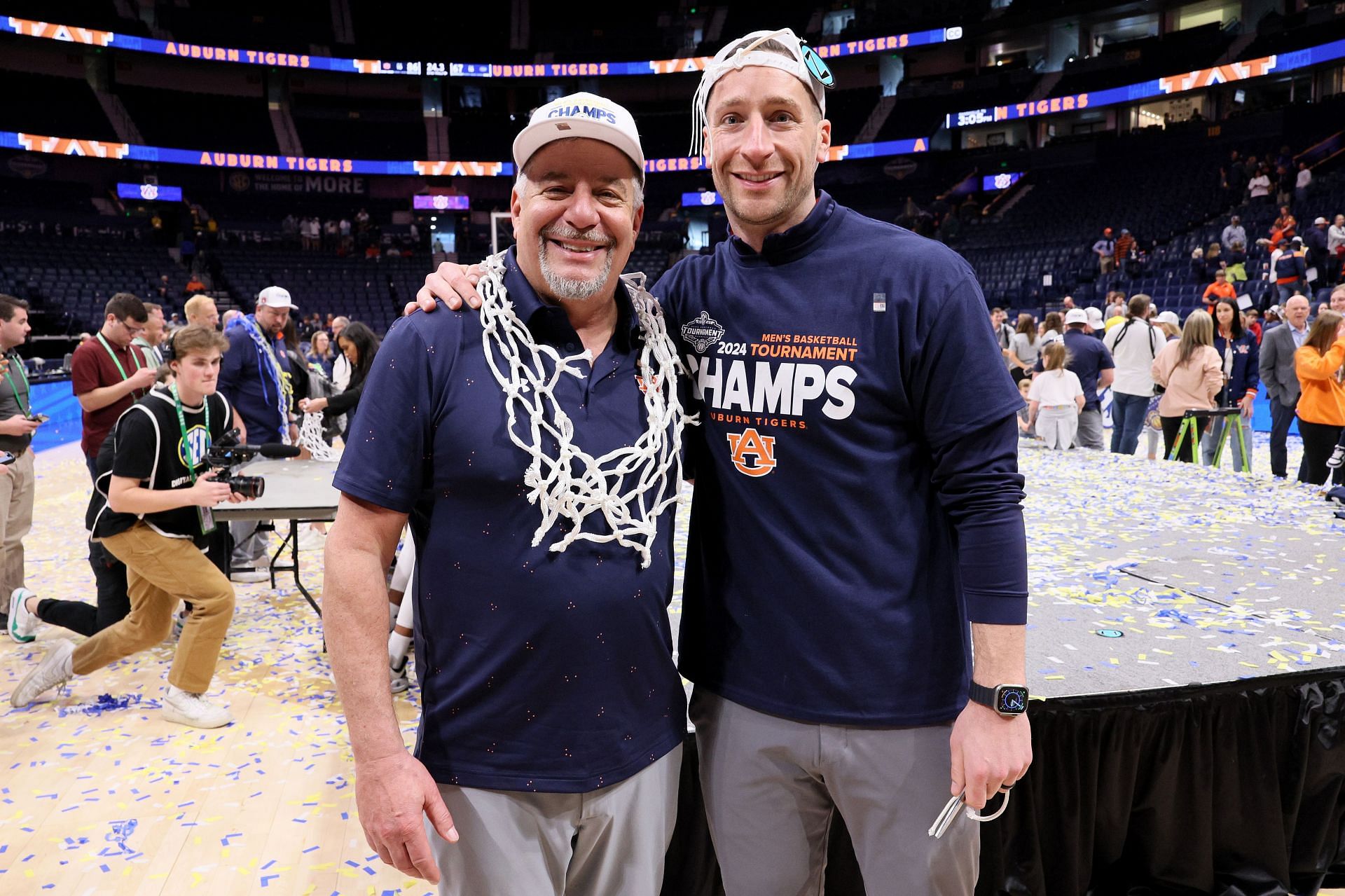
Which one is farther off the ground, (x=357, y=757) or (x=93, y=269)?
(x=93, y=269)

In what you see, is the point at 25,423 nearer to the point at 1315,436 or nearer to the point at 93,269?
the point at 1315,436

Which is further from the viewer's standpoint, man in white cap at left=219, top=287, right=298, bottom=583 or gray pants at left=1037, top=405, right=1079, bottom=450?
gray pants at left=1037, top=405, right=1079, bottom=450

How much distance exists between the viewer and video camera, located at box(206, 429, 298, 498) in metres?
3.17

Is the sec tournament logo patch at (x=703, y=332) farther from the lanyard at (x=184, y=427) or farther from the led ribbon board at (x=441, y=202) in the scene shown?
the led ribbon board at (x=441, y=202)

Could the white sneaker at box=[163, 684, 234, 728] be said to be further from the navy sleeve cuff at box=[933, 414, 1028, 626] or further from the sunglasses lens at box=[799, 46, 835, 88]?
the sunglasses lens at box=[799, 46, 835, 88]

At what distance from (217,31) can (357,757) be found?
3128 cm

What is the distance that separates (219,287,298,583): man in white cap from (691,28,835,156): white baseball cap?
375 centimetres

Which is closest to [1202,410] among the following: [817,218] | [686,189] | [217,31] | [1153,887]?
[1153,887]

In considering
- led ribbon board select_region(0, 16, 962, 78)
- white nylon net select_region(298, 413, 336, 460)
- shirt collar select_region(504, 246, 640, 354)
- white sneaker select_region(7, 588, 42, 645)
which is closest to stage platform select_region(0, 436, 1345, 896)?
white sneaker select_region(7, 588, 42, 645)

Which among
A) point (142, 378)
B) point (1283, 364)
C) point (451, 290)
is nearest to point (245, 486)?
point (142, 378)

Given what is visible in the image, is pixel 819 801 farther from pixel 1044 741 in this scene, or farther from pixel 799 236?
pixel 799 236

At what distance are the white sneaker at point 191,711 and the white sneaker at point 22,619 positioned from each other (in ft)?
3.35

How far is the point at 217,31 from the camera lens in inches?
1032

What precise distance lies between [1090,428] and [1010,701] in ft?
22.2
